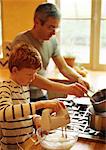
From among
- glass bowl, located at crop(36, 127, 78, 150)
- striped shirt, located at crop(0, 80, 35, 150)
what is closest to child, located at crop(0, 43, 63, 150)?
striped shirt, located at crop(0, 80, 35, 150)

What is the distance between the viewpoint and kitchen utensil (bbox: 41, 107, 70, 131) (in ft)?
4.07

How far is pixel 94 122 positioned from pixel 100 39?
1860 millimetres

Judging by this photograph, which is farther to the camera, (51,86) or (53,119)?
(51,86)

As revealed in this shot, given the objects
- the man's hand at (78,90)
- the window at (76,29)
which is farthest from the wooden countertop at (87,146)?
the window at (76,29)

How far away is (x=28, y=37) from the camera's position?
6.83ft

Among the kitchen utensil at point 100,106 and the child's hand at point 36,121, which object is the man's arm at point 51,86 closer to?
the kitchen utensil at point 100,106

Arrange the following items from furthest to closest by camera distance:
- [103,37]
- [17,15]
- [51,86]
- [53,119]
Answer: [103,37], [17,15], [51,86], [53,119]

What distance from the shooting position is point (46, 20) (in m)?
2.01

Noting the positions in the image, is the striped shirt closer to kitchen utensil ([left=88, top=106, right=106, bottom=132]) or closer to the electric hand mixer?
the electric hand mixer

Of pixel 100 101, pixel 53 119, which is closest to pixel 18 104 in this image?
pixel 53 119

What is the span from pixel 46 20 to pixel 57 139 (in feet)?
3.14

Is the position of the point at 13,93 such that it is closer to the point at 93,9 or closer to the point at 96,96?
the point at 96,96

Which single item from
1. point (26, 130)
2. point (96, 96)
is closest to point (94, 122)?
point (96, 96)

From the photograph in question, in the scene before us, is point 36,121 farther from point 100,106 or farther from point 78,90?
→ point 78,90
